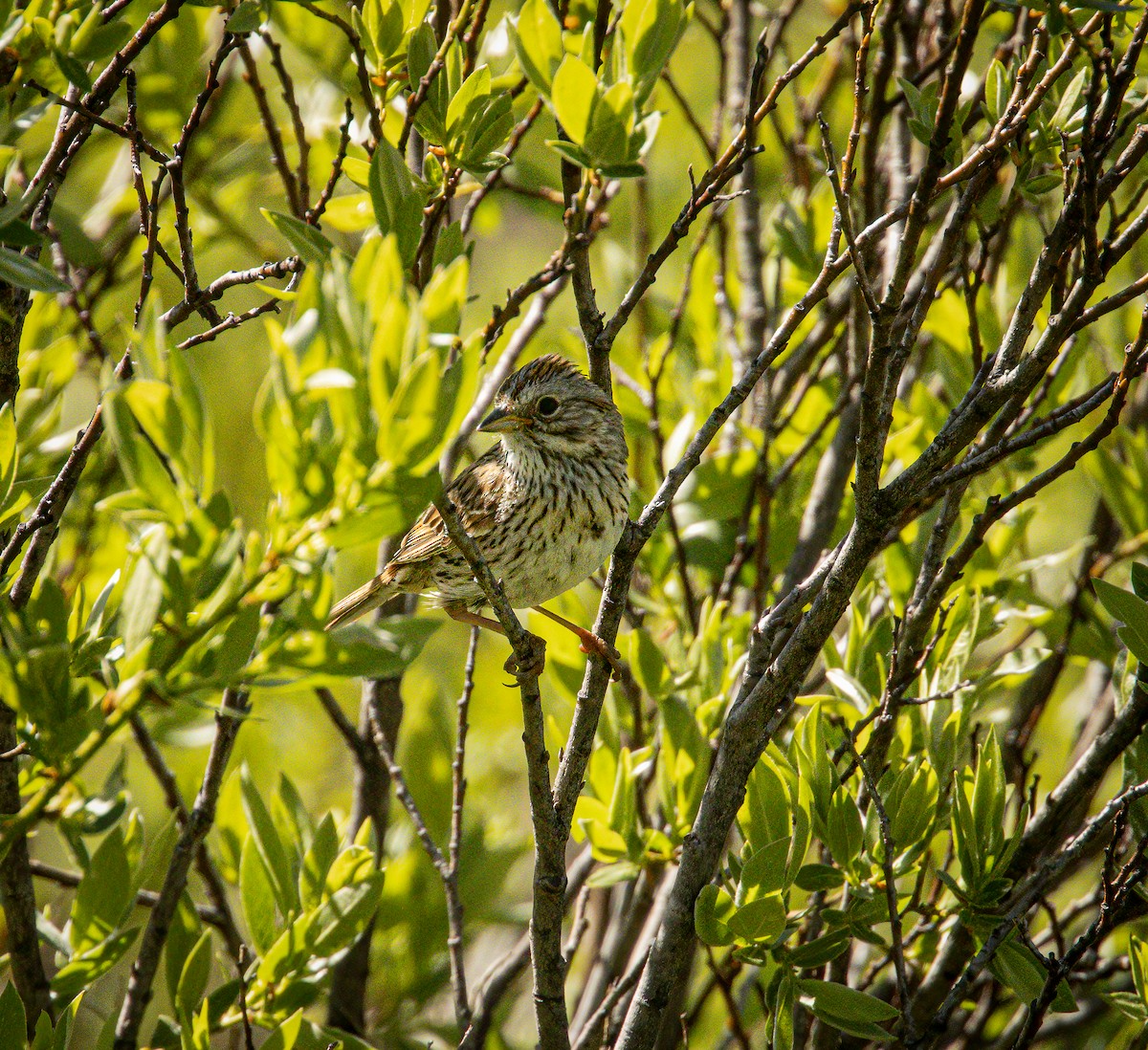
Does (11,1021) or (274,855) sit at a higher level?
(274,855)

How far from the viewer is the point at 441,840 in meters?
4.17

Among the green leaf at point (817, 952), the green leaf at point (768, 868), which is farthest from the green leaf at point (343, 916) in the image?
the green leaf at point (817, 952)

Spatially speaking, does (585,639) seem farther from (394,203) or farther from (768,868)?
(394,203)

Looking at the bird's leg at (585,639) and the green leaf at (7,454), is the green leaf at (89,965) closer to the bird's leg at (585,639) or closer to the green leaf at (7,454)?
the green leaf at (7,454)

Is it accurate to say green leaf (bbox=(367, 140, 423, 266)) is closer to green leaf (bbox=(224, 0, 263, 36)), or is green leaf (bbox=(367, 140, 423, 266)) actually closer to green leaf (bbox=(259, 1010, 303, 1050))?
green leaf (bbox=(224, 0, 263, 36))

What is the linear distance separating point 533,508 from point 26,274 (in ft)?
7.22

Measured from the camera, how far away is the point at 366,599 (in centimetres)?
430

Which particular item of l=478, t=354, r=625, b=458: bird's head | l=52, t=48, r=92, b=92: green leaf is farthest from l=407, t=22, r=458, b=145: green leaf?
l=478, t=354, r=625, b=458: bird's head

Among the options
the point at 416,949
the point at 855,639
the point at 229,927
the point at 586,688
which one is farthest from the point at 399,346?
the point at 416,949

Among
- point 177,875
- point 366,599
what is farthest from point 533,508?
point 177,875

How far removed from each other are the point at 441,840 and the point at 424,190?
2.40 meters

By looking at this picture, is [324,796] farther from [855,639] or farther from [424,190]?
[424,190]

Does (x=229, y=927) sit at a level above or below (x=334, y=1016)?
above

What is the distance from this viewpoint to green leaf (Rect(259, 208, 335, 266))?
2.22 metres
